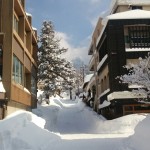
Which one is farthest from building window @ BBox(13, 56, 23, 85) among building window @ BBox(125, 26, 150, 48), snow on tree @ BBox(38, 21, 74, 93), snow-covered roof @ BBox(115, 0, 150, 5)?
snow on tree @ BBox(38, 21, 74, 93)

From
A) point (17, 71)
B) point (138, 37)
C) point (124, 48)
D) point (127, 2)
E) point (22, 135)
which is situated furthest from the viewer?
point (127, 2)

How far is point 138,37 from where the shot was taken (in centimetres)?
3142

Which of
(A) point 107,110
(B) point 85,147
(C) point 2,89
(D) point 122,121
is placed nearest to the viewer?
(B) point 85,147

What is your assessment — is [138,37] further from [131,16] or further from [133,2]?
[133,2]

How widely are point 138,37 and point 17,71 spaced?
471 inches

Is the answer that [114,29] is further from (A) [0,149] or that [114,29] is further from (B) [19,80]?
(A) [0,149]

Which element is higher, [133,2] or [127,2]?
[133,2]

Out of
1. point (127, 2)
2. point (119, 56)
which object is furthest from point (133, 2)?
point (119, 56)

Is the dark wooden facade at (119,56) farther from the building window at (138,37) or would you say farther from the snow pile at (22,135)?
the snow pile at (22,135)

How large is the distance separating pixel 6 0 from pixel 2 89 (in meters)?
6.82

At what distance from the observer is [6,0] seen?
80.9ft

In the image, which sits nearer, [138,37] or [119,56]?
[119,56]

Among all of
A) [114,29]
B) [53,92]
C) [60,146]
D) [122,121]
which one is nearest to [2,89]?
[60,146]

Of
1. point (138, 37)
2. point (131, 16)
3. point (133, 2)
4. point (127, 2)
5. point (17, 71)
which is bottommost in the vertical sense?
point (17, 71)
